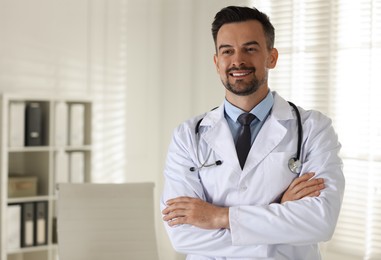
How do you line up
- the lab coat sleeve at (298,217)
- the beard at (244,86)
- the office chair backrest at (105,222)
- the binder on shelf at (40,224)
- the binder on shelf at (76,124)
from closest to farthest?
the lab coat sleeve at (298,217), the beard at (244,86), the office chair backrest at (105,222), the binder on shelf at (40,224), the binder on shelf at (76,124)

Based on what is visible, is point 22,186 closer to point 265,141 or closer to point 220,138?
point 220,138

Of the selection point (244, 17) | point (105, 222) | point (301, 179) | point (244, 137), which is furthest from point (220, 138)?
point (105, 222)

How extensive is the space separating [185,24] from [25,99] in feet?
4.97

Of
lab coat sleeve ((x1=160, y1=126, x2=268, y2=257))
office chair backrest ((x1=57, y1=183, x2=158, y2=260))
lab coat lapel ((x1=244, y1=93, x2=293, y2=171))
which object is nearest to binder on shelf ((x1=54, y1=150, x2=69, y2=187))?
office chair backrest ((x1=57, y1=183, x2=158, y2=260))

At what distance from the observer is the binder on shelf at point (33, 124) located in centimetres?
403

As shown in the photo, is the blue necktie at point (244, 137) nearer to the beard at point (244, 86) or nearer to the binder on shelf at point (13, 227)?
the beard at point (244, 86)

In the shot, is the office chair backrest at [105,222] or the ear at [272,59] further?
the office chair backrest at [105,222]

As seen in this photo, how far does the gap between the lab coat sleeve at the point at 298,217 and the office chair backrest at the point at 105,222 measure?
4.13ft

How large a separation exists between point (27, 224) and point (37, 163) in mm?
437

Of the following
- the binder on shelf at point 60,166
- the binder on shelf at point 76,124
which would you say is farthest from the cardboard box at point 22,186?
the binder on shelf at point 76,124

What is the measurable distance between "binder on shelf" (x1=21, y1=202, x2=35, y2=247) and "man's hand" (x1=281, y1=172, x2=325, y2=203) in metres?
2.41

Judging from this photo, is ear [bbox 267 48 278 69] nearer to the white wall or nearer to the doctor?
the doctor

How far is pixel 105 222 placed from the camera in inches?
124

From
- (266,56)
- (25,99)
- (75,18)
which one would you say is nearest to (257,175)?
(266,56)
